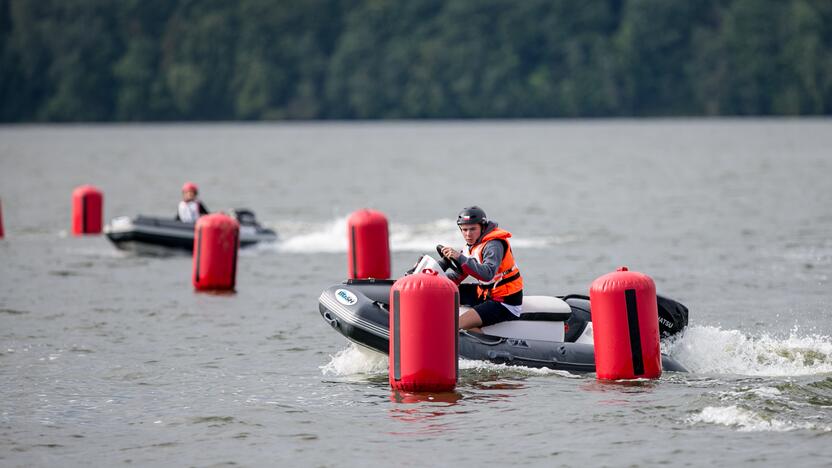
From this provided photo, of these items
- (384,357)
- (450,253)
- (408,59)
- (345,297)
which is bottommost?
(384,357)

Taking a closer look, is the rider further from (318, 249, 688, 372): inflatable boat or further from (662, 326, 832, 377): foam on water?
(662, 326, 832, 377): foam on water

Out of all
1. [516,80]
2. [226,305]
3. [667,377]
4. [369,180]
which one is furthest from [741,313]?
[516,80]

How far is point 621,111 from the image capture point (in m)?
130

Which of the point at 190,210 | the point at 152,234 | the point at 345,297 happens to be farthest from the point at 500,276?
the point at 152,234

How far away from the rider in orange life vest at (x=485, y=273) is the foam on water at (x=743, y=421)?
87.7 inches

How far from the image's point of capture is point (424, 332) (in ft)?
38.5

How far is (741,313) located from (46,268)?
11939 mm

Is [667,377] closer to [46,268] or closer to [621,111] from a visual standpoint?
[46,268]

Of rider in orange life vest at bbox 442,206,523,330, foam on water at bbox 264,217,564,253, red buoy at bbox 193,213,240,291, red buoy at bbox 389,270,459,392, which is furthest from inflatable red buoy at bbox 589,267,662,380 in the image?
foam on water at bbox 264,217,564,253

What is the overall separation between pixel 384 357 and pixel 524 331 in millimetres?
1378

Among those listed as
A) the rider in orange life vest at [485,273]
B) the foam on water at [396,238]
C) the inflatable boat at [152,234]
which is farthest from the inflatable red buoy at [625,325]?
the foam on water at [396,238]

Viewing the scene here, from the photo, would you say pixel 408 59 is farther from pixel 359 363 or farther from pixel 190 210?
pixel 359 363

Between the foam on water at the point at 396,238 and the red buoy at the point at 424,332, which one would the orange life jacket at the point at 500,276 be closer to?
the red buoy at the point at 424,332

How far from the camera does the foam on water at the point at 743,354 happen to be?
13.3 meters
